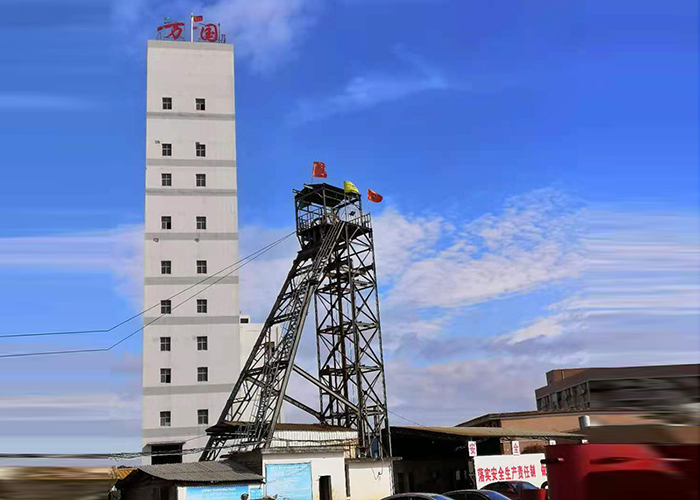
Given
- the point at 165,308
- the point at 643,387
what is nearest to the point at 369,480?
the point at 165,308

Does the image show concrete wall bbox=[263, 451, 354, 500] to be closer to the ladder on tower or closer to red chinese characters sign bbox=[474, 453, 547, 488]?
the ladder on tower

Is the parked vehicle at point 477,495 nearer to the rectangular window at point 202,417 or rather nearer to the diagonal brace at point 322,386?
the diagonal brace at point 322,386

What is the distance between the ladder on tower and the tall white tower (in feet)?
32.8

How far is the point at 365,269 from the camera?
131ft

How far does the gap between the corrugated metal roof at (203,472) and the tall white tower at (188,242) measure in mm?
16789

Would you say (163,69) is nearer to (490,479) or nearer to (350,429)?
(350,429)

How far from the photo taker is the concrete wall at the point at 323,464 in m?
31.7

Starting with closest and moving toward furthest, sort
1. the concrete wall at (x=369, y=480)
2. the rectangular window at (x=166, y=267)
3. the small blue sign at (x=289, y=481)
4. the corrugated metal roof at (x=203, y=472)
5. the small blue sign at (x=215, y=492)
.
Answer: the small blue sign at (x=215, y=492)
the corrugated metal roof at (x=203, y=472)
the small blue sign at (x=289, y=481)
the concrete wall at (x=369, y=480)
the rectangular window at (x=166, y=267)

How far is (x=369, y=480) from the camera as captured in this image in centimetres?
3541

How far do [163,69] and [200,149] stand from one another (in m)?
7.61

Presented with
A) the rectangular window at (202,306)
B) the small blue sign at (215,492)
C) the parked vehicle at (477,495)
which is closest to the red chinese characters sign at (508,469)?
the small blue sign at (215,492)

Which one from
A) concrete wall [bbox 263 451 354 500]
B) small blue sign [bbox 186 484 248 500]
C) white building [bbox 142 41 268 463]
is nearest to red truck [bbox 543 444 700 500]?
small blue sign [bbox 186 484 248 500]

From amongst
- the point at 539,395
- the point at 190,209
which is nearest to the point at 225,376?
the point at 190,209

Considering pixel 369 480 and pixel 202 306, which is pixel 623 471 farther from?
pixel 202 306
